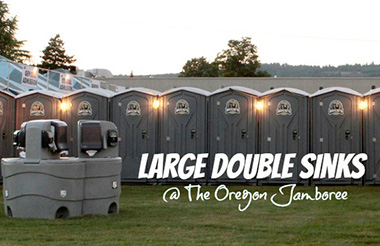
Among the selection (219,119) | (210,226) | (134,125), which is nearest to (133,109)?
(134,125)

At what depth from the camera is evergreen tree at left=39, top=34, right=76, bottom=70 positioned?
7962 cm

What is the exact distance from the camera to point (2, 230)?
30.7 feet

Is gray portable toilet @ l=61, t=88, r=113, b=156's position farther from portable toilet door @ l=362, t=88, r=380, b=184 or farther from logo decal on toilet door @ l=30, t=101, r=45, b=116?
portable toilet door @ l=362, t=88, r=380, b=184

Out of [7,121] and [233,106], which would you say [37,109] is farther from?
[233,106]

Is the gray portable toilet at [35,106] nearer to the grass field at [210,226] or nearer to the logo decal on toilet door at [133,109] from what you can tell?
the logo decal on toilet door at [133,109]

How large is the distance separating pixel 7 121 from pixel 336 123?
→ 7.25m

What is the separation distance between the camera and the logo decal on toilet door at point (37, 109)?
57.1ft

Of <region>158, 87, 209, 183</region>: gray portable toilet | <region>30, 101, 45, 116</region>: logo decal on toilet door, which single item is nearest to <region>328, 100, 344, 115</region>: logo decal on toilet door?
<region>158, 87, 209, 183</region>: gray portable toilet

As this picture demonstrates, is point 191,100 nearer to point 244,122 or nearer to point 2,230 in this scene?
point 244,122

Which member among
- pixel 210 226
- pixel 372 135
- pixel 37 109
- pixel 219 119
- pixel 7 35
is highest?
pixel 7 35

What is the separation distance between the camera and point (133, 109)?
17.4 metres

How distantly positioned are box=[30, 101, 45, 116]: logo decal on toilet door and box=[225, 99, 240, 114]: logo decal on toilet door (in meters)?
4.12

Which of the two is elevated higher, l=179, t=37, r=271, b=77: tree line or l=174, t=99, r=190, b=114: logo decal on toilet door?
l=179, t=37, r=271, b=77: tree line

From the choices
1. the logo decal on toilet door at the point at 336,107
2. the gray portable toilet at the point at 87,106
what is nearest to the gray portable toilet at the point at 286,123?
the logo decal on toilet door at the point at 336,107
